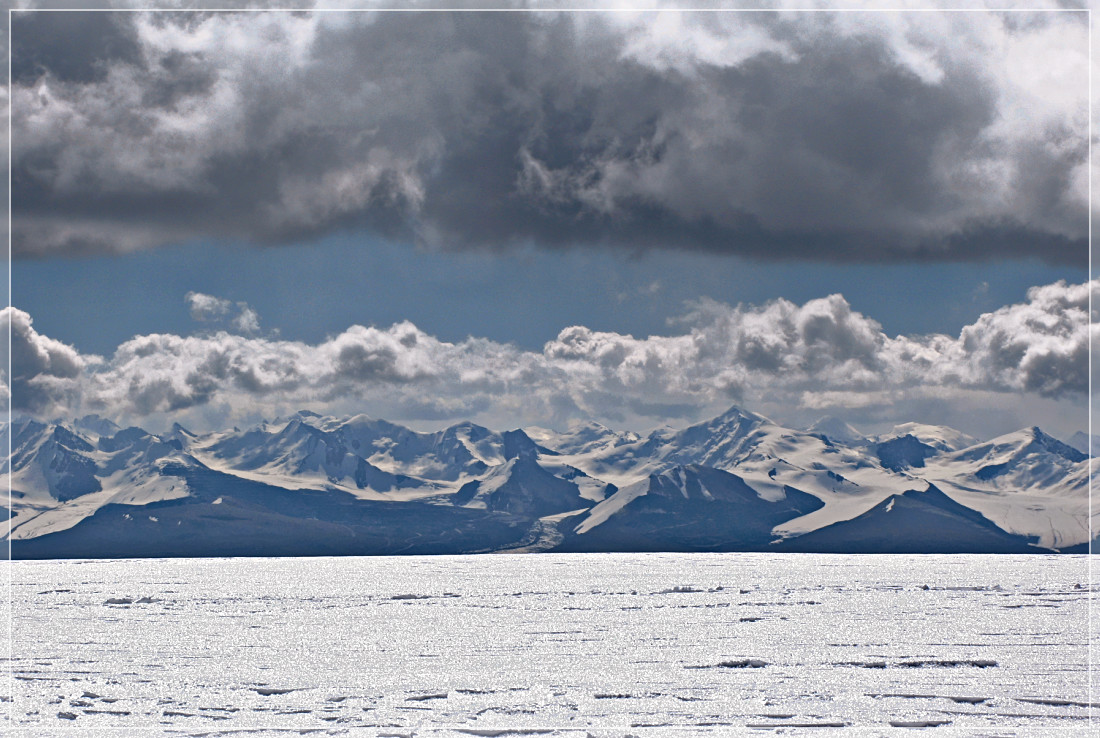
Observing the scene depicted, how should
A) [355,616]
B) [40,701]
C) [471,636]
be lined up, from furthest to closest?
[355,616] → [471,636] → [40,701]

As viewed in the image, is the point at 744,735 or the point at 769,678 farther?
the point at 769,678

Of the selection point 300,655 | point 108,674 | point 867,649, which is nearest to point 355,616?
point 300,655

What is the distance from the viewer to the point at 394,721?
2451 inches

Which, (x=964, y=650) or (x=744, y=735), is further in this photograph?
(x=964, y=650)

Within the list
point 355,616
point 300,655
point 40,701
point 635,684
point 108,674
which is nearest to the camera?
point 40,701

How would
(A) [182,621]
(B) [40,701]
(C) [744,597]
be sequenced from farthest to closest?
(C) [744,597], (A) [182,621], (B) [40,701]

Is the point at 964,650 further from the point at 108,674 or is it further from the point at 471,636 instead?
the point at 108,674

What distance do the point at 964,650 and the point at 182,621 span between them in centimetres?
9341

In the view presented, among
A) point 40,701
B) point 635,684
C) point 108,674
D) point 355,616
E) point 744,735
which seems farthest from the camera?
point 355,616

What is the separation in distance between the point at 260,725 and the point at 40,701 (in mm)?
18785

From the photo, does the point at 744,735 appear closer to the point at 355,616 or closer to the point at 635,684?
the point at 635,684

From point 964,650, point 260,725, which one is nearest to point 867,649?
point 964,650

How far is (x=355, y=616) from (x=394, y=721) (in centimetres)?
8477

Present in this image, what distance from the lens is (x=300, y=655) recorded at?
94.6m
